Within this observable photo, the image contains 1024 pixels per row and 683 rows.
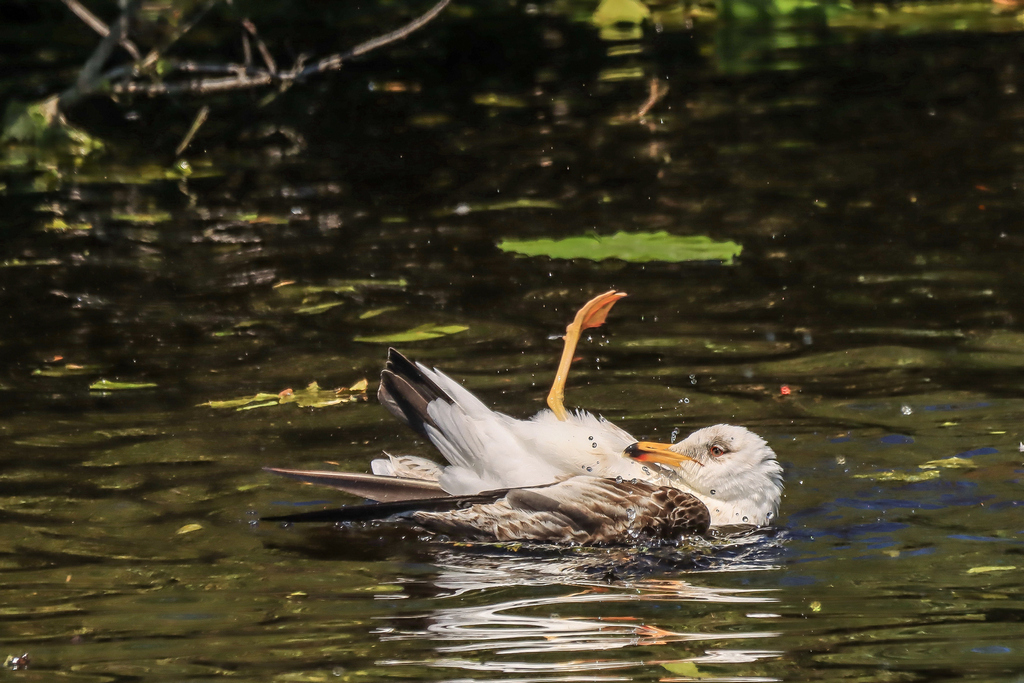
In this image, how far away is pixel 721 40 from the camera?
15047 millimetres

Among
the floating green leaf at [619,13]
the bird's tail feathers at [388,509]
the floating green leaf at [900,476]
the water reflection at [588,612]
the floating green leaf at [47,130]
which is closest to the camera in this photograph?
the water reflection at [588,612]

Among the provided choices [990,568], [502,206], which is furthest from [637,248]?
[990,568]

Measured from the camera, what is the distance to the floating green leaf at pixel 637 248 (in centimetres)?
844

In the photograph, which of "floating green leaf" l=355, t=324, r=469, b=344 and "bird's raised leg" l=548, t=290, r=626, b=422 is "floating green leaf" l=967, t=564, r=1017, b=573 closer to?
"bird's raised leg" l=548, t=290, r=626, b=422

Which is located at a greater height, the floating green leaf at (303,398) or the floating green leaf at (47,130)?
the floating green leaf at (47,130)

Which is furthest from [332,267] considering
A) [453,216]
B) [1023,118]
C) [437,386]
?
[1023,118]

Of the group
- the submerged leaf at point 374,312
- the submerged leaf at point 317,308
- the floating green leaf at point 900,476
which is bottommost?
the floating green leaf at point 900,476

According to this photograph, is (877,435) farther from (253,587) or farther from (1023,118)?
(1023,118)

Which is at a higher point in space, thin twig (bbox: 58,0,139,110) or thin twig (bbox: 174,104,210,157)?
thin twig (bbox: 58,0,139,110)

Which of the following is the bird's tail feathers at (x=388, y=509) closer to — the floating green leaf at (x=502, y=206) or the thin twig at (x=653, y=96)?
the floating green leaf at (x=502, y=206)

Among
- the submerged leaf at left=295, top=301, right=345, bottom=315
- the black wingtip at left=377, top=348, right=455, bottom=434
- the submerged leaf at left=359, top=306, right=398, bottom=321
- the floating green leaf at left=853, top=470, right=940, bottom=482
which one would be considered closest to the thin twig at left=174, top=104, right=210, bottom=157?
the submerged leaf at left=295, top=301, right=345, bottom=315

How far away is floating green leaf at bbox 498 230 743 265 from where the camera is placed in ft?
27.7

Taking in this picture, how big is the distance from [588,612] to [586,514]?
63 centimetres

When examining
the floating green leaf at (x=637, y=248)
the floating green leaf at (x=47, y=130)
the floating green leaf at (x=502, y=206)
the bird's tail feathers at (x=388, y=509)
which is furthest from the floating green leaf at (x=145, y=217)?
the bird's tail feathers at (x=388, y=509)
